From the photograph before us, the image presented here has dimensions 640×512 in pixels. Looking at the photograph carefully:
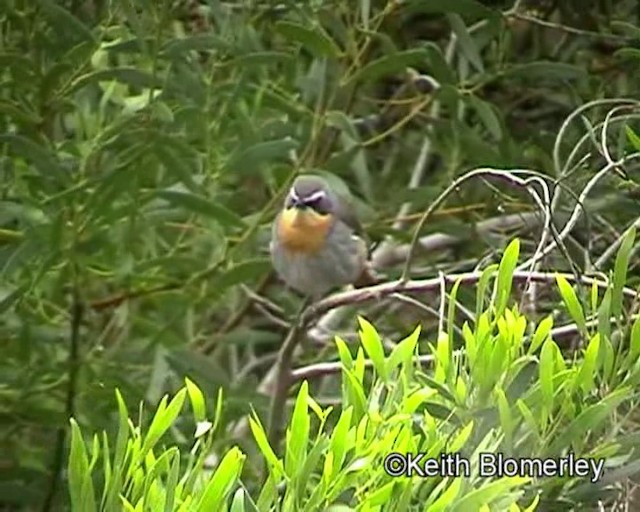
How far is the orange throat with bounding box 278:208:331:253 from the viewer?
7.82 ft

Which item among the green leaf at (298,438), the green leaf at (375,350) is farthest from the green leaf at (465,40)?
the green leaf at (298,438)

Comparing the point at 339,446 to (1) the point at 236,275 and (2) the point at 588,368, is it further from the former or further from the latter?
(1) the point at 236,275

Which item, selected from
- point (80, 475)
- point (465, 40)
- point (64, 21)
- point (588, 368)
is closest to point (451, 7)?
point (465, 40)

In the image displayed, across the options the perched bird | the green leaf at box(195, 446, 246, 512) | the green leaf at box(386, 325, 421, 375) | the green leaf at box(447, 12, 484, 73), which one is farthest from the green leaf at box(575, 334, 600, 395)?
the perched bird

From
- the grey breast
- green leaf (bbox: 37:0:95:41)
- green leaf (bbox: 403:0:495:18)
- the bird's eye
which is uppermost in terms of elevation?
green leaf (bbox: 37:0:95:41)

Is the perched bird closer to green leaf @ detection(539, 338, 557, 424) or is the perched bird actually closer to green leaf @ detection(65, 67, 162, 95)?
green leaf @ detection(65, 67, 162, 95)

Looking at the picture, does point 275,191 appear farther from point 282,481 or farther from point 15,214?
point 282,481

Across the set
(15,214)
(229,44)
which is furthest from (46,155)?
(229,44)

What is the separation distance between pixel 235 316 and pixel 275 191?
0.22 meters

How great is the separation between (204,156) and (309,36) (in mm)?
236

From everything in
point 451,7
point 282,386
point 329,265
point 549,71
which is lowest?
point 329,265

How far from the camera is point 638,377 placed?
1058 mm

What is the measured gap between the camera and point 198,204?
2.01m

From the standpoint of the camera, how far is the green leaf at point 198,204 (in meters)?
2.00
